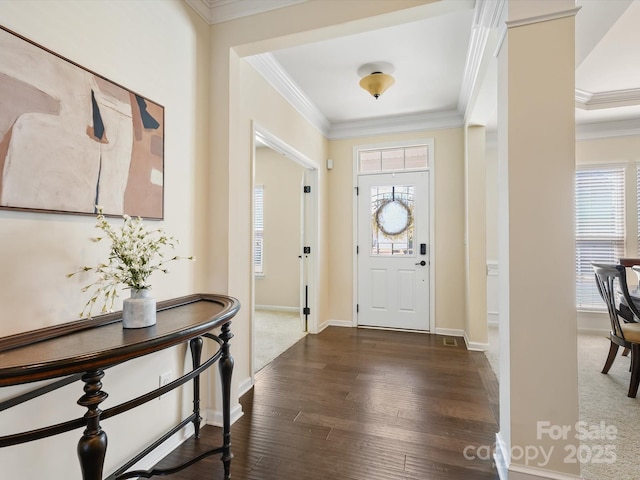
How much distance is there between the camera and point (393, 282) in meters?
4.34

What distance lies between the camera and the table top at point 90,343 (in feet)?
2.95

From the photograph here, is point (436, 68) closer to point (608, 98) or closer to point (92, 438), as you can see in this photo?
point (608, 98)

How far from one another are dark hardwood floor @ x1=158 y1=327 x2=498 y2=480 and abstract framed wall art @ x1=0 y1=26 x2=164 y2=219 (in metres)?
1.48

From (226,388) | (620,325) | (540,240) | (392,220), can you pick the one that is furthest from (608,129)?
(226,388)

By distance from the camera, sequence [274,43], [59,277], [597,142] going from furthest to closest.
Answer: [597,142] < [274,43] < [59,277]

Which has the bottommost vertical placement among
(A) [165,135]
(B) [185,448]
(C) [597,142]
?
(B) [185,448]

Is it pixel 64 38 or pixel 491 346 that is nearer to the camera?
pixel 64 38

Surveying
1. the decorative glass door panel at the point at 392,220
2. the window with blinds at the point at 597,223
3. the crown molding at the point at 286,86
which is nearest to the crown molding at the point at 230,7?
the crown molding at the point at 286,86

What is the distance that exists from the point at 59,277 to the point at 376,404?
212 centimetres

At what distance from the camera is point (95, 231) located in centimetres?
146

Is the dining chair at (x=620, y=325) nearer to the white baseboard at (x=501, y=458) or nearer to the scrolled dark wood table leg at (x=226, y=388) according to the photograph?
the white baseboard at (x=501, y=458)

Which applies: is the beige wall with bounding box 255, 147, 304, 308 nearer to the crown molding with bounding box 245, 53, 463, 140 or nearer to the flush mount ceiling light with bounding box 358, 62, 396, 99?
the crown molding with bounding box 245, 53, 463, 140

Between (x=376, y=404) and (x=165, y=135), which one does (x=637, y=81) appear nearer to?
(x=376, y=404)

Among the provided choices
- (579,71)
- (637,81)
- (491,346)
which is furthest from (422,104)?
(491,346)
